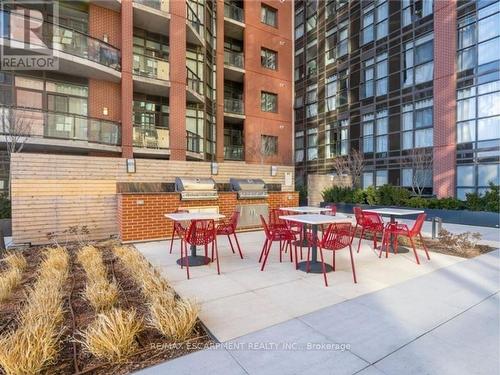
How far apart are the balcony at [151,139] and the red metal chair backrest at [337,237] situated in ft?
33.1

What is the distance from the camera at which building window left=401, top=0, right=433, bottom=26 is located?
50.2 feet

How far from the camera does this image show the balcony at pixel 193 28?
14211mm

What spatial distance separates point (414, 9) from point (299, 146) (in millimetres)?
11374

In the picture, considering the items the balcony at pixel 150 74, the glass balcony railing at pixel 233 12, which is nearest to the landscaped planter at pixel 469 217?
the balcony at pixel 150 74

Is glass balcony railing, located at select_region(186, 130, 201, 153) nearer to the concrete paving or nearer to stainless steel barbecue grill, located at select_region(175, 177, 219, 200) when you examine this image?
stainless steel barbecue grill, located at select_region(175, 177, 219, 200)

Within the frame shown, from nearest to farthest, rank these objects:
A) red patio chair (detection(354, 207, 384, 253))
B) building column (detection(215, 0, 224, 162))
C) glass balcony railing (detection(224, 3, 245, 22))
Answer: red patio chair (detection(354, 207, 384, 253)), building column (detection(215, 0, 224, 162)), glass balcony railing (detection(224, 3, 245, 22))

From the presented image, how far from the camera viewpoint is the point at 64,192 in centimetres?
758

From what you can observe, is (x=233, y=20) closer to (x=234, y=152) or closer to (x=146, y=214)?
(x=234, y=152)

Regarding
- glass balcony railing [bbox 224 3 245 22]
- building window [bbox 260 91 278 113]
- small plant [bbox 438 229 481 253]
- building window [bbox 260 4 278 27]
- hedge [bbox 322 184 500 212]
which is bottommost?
small plant [bbox 438 229 481 253]

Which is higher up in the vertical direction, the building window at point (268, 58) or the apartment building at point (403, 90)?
the building window at point (268, 58)

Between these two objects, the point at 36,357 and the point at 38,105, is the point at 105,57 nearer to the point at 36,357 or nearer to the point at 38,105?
the point at 38,105

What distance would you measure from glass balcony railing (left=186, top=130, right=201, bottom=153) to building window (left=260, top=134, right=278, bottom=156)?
5.48 m

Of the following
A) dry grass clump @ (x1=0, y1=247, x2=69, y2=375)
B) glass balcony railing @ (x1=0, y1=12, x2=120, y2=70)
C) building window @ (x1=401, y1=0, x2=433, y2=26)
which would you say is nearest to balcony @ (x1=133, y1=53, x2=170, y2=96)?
glass balcony railing @ (x1=0, y1=12, x2=120, y2=70)

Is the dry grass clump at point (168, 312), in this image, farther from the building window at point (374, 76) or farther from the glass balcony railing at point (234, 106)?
the building window at point (374, 76)
